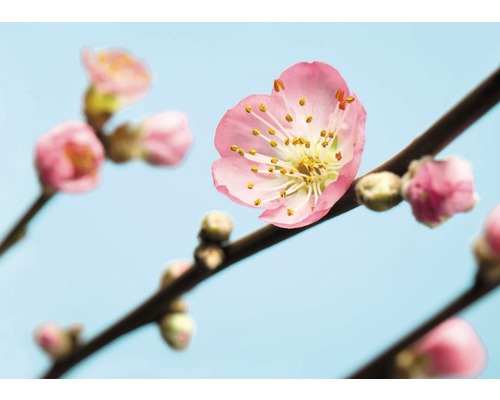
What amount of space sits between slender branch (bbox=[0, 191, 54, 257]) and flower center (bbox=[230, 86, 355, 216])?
179mm

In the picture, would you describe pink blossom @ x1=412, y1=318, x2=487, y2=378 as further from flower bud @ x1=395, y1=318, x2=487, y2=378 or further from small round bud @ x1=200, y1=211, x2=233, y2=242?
small round bud @ x1=200, y1=211, x2=233, y2=242

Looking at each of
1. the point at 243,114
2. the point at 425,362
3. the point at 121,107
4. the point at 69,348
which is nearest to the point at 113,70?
the point at 121,107

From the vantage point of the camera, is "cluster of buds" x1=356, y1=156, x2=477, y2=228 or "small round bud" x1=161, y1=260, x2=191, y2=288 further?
"small round bud" x1=161, y1=260, x2=191, y2=288

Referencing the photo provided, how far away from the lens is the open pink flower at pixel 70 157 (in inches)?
25.1

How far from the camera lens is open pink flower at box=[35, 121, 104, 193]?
0.64 metres

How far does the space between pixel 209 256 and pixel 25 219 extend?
187 millimetres

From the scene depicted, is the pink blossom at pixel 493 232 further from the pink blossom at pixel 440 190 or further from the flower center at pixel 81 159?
the flower center at pixel 81 159

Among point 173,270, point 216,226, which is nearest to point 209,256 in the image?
point 216,226

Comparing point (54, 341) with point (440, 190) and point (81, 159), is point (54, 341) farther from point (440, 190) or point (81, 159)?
point (440, 190)

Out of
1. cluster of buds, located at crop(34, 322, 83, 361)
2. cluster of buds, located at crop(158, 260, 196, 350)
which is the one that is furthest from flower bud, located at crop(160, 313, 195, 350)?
cluster of buds, located at crop(34, 322, 83, 361)

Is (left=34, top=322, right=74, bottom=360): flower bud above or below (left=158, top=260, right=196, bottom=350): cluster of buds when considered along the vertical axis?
below

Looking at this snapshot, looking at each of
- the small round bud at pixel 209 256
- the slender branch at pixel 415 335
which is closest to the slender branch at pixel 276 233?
the small round bud at pixel 209 256

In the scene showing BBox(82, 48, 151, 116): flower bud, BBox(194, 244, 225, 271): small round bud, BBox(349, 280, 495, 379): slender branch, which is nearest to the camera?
BBox(349, 280, 495, 379): slender branch

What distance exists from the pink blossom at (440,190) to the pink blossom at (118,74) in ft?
1.10
